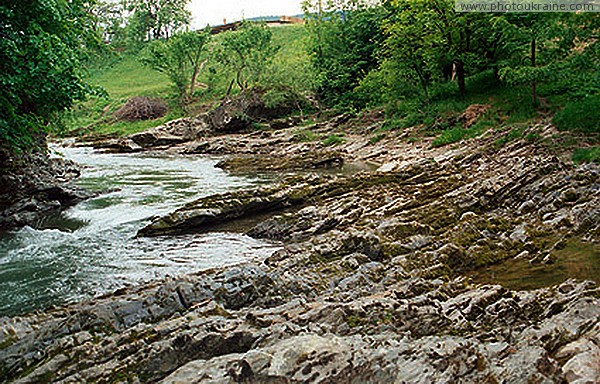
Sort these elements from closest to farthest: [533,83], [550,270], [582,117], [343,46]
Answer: [550,270] → [582,117] → [533,83] → [343,46]

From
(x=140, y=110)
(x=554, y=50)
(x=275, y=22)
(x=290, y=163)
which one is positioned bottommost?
(x=290, y=163)

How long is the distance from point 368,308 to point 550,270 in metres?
3.80

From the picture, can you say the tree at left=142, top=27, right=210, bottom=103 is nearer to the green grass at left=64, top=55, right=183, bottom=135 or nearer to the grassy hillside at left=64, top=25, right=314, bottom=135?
the grassy hillside at left=64, top=25, right=314, bottom=135

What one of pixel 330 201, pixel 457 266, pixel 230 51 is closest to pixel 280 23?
pixel 230 51

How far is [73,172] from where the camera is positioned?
2228 centimetres

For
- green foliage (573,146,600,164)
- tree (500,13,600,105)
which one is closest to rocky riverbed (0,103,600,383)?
green foliage (573,146,600,164)

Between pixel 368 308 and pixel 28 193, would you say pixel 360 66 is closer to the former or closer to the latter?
pixel 28 193

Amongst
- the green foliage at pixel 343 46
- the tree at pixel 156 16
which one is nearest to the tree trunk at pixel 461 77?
the green foliage at pixel 343 46

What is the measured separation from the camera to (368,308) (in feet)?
17.2

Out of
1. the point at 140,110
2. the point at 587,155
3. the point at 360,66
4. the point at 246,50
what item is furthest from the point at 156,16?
the point at 587,155

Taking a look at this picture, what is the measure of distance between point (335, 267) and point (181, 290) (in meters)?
2.67

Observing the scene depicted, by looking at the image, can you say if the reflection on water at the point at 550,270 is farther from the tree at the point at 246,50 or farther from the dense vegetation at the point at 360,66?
the tree at the point at 246,50

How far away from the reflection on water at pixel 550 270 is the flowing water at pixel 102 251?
489 cm

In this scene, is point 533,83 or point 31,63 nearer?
point 31,63
